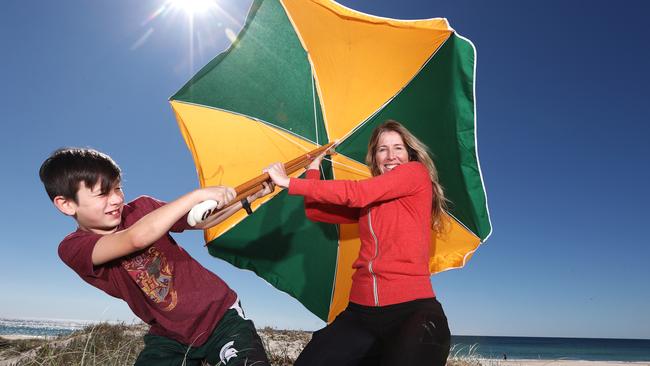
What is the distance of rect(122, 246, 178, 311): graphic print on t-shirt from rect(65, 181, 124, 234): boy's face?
0.88ft

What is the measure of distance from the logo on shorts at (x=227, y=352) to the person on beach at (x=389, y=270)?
45cm

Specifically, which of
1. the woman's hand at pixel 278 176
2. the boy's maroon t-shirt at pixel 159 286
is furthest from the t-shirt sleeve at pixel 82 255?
the woman's hand at pixel 278 176

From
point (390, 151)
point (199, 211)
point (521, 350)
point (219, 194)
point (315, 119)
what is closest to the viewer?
point (199, 211)

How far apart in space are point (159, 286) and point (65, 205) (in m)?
0.74

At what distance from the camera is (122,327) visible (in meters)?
6.72

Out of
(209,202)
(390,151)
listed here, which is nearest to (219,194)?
(209,202)

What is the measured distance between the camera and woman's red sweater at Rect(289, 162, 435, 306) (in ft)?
9.57

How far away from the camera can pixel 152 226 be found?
2303 millimetres

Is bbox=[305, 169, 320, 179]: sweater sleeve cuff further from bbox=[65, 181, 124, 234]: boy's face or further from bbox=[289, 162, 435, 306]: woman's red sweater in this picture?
bbox=[65, 181, 124, 234]: boy's face

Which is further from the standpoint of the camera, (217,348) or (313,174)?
(313,174)

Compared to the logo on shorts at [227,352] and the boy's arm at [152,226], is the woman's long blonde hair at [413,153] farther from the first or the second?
the logo on shorts at [227,352]

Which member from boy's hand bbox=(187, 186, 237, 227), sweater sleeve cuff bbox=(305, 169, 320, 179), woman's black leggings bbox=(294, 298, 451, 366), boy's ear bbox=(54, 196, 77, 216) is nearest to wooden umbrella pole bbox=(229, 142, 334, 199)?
sweater sleeve cuff bbox=(305, 169, 320, 179)

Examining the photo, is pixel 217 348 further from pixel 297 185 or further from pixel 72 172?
pixel 72 172

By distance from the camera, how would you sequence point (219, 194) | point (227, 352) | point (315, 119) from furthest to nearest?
point (315, 119) → point (227, 352) → point (219, 194)
